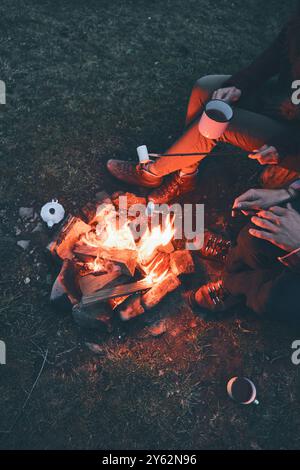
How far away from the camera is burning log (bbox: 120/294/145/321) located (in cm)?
326

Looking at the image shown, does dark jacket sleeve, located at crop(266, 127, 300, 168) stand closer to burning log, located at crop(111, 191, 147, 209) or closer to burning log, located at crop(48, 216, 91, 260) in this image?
burning log, located at crop(111, 191, 147, 209)

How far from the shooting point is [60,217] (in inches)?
141

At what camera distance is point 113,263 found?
3332 millimetres

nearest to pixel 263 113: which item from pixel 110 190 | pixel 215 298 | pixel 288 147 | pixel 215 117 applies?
pixel 288 147

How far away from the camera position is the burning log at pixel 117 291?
304 cm

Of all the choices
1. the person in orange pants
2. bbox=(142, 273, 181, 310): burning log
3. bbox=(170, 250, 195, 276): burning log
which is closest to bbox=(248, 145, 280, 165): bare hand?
the person in orange pants

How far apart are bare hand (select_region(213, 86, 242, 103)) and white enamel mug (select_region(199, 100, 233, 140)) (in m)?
0.49

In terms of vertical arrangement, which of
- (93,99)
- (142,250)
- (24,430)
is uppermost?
(93,99)

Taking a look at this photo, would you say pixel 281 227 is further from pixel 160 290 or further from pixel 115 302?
pixel 115 302

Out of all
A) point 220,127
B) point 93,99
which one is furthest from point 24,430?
point 93,99

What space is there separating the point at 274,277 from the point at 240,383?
1.18 m

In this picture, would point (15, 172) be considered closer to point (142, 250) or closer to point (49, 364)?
point (142, 250)
